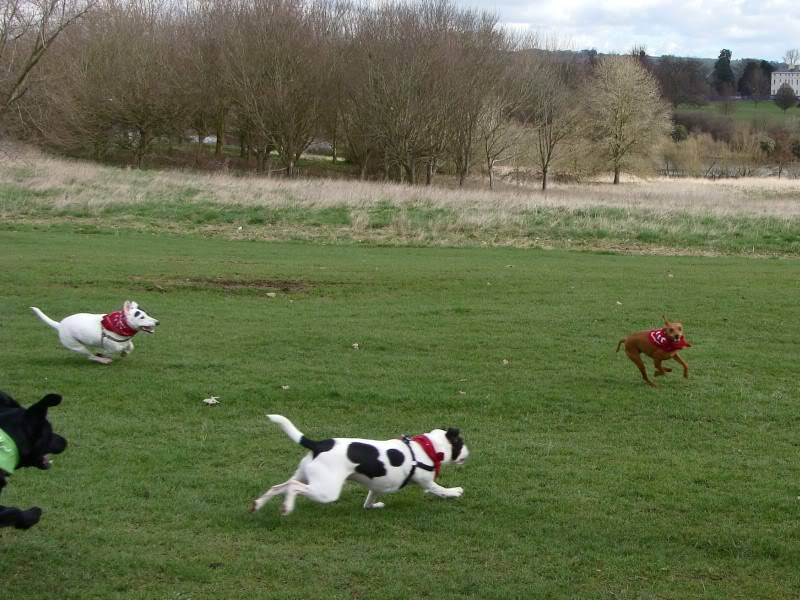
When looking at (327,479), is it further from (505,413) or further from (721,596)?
(505,413)

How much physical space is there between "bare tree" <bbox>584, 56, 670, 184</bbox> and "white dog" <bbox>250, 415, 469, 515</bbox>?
247 feet

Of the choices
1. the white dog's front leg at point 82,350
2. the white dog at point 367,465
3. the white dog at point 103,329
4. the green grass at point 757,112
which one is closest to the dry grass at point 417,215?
the white dog's front leg at point 82,350

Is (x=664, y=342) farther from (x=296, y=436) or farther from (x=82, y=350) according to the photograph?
(x=82, y=350)

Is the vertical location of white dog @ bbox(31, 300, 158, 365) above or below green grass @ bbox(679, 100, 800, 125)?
below

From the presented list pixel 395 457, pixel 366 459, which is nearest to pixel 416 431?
pixel 395 457

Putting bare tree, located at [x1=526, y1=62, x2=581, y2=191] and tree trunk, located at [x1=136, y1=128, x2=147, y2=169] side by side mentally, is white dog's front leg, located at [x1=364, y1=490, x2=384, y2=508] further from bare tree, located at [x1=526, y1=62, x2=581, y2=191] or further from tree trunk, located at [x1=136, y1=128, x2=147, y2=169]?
bare tree, located at [x1=526, y1=62, x2=581, y2=191]

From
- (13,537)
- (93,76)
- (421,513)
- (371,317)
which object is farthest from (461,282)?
(93,76)

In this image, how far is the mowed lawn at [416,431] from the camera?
6.09 metres

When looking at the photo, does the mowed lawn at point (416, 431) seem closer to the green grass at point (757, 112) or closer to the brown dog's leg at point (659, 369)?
the brown dog's leg at point (659, 369)

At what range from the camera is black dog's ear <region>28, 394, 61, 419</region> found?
218 inches

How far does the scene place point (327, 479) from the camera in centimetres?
654

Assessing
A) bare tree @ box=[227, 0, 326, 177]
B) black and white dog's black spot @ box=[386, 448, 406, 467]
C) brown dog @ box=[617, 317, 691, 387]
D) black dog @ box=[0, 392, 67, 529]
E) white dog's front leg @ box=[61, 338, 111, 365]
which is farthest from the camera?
bare tree @ box=[227, 0, 326, 177]

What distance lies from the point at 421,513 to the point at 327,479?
1.03m

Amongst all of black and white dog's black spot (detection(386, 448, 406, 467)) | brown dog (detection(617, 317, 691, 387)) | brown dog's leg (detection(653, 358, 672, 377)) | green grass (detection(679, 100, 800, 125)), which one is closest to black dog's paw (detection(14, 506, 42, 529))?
black and white dog's black spot (detection(386, 448, 406, 467))
